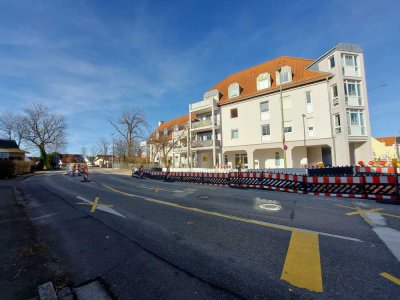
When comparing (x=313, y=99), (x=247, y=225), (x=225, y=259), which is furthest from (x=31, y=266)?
(x=313, y=99)

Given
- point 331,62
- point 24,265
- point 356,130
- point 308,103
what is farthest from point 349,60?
point 24,265

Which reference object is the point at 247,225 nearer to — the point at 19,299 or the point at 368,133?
the point at 19,299

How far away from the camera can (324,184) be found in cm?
1057

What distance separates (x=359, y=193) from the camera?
9.61m

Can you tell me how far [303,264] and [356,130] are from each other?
962 inches

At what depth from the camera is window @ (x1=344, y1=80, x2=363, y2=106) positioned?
72.6ft

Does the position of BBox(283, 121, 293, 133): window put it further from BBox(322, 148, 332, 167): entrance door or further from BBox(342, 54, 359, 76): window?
BBox(342, 54, 359, 76): window

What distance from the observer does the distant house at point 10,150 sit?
155 feet

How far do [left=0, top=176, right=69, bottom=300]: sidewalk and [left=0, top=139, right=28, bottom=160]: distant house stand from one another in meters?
57.2

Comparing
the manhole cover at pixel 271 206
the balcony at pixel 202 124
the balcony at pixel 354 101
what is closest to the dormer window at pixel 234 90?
the balcony at pixel 202 124

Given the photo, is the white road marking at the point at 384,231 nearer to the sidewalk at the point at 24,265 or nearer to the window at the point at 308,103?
the sidewalk at the point at 24,265

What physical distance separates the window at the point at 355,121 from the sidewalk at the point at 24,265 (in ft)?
86.7

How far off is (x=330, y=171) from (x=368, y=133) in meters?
12.1

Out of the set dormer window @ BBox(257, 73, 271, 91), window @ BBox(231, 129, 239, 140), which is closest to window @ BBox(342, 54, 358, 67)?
dormer window @ BBox(257, 73, 271, 91)
